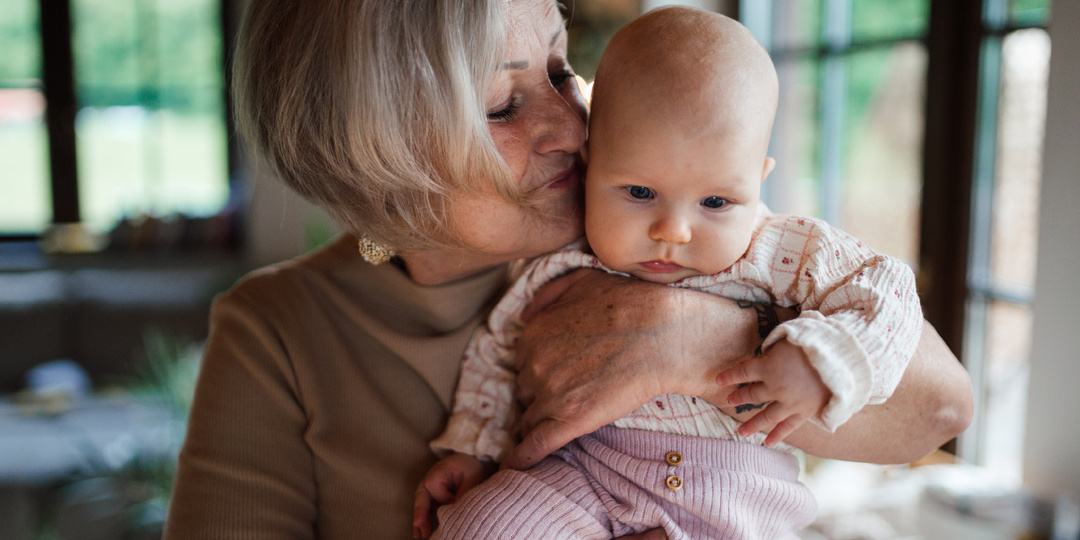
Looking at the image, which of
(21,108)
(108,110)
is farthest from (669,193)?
(21,108)

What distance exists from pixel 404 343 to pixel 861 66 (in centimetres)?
302

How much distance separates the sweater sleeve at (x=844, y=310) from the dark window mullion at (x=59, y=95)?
5.94m

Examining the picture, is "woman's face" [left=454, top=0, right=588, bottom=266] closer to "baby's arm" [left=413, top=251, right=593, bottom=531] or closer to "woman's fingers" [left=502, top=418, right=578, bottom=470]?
"baby's arm" [left=413, top=251, right=593, bottom=531]

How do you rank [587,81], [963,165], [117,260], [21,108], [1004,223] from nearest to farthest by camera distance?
[1004,223]
[963,165]
[587,81]
[117,260]
[21,108]

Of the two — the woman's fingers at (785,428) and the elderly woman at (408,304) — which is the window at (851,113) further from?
the woman's fingers at (785,428)

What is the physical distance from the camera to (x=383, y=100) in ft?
2.97

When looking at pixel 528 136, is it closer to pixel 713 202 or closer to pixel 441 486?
pixel 713 202

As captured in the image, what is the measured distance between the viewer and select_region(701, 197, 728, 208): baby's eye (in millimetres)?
908

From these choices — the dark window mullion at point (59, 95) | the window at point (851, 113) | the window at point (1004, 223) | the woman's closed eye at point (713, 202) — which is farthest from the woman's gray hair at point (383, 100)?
the dark window mullion at point (59, 95)

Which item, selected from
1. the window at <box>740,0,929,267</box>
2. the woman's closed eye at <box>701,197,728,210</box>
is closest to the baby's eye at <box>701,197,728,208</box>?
the woman's closed eye at <box>701,197,728,210</box>

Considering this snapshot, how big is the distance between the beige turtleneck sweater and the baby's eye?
15.8 inches

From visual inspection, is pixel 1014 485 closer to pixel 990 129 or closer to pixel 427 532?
pixel 990 129

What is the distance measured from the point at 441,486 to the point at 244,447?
1.00ft

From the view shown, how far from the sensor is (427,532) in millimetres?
1044
